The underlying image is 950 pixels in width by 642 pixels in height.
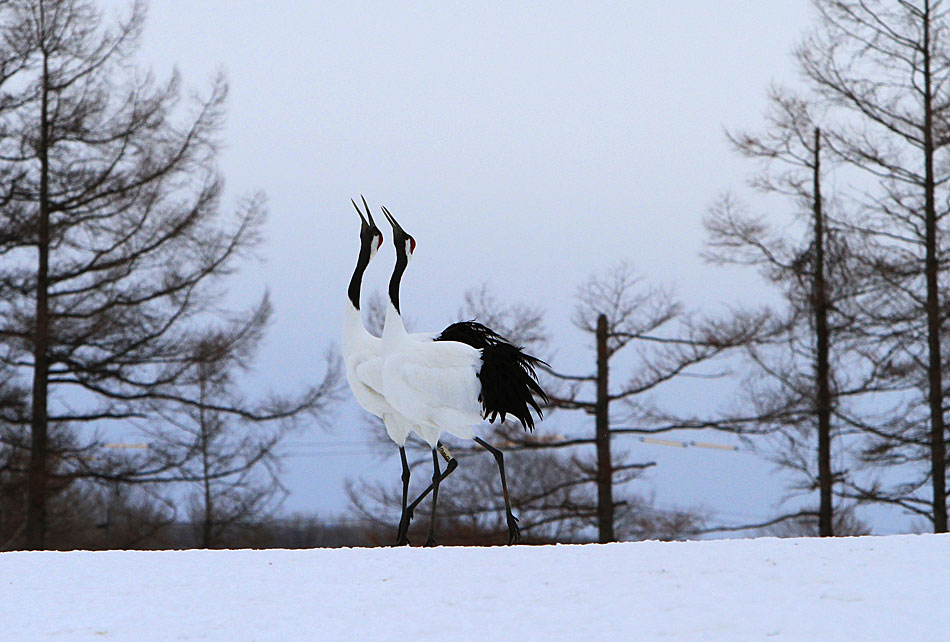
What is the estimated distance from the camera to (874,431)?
53.7 ft

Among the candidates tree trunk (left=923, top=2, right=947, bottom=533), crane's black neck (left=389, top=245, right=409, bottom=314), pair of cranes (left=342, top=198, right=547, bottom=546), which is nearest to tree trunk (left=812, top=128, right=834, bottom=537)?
tree trunk (left=923, top=2, right=947, bottom=533)

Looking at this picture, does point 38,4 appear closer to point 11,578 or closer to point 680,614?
point 11,578

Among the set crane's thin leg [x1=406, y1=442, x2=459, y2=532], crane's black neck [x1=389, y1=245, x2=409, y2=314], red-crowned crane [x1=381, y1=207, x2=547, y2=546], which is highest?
crane's black neck [x1=389, y1=245, x2=409, y2=314]

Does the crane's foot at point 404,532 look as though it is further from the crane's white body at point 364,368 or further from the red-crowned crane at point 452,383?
the red-crowned crane at point 452,383

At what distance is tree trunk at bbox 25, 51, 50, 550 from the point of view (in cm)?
1619

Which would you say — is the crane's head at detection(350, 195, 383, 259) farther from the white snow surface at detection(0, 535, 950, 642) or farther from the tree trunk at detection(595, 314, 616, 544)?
the tree trunk at detection(595, 314, 616, 544)

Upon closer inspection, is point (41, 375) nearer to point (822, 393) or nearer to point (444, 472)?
point (444, 472)

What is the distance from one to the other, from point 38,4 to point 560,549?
13457 millimetres

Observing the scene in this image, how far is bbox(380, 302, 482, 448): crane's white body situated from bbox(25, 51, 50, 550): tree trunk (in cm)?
905

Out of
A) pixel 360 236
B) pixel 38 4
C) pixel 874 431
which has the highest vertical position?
pixel 38 4

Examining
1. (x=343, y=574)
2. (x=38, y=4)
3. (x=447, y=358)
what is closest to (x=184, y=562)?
(x=343, y=574)

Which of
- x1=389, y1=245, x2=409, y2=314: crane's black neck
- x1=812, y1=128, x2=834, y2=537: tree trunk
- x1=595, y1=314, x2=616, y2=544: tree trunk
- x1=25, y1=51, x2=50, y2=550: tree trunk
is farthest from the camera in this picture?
x1=595, y1=314, x2=616, y2=544: tree trunk

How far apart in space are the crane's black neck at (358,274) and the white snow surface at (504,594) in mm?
2451

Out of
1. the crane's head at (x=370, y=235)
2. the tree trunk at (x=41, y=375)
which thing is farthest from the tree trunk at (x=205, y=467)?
the crane's head at (x=370, y=235)
